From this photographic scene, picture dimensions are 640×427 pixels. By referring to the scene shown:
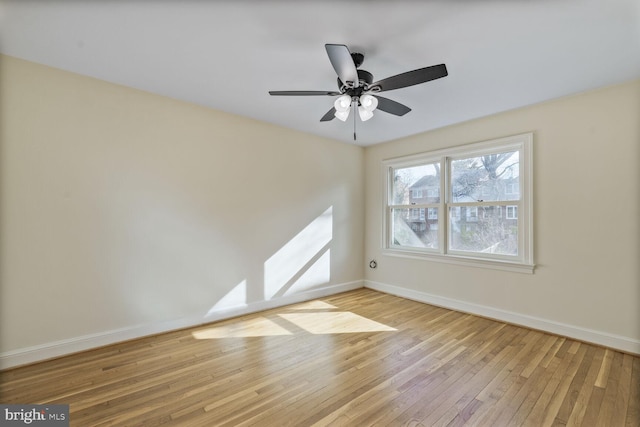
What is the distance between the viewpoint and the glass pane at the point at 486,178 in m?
3.39

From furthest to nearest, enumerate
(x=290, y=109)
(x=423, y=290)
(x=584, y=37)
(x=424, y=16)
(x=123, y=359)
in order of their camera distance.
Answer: (x=423, y=290)
(x=290, y=109)
(x=123, y=359)
(x=584, y=37)
(x=424, y=16)

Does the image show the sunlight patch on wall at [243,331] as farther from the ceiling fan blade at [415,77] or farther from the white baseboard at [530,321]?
the ceiling fan blade at [415,77]

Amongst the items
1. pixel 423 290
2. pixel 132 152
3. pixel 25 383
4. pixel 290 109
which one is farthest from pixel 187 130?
pixel 423 290

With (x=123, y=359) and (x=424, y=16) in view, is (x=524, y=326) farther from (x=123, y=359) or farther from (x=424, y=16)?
A: (x=123, y=359)

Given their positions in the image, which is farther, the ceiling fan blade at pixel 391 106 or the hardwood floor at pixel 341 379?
the ceiling fan blade at pixel 391 106

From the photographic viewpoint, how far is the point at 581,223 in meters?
2.87

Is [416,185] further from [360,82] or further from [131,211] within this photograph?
[131,211]

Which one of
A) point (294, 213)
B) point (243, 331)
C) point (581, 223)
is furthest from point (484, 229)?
point (243, 331)

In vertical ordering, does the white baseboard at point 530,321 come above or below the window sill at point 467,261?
below

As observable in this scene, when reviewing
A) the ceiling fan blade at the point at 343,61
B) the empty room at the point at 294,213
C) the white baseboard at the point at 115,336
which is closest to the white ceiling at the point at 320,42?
the empty room at the point at 294,213

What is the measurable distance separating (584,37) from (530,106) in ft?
4.36

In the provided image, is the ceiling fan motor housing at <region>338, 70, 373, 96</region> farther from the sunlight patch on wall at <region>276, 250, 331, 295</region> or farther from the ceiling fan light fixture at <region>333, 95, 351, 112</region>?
the sunlight patch on wall at <region>276, 250, 331, 295</region>

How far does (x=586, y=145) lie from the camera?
286 centimetres

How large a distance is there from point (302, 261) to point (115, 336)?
232cm
